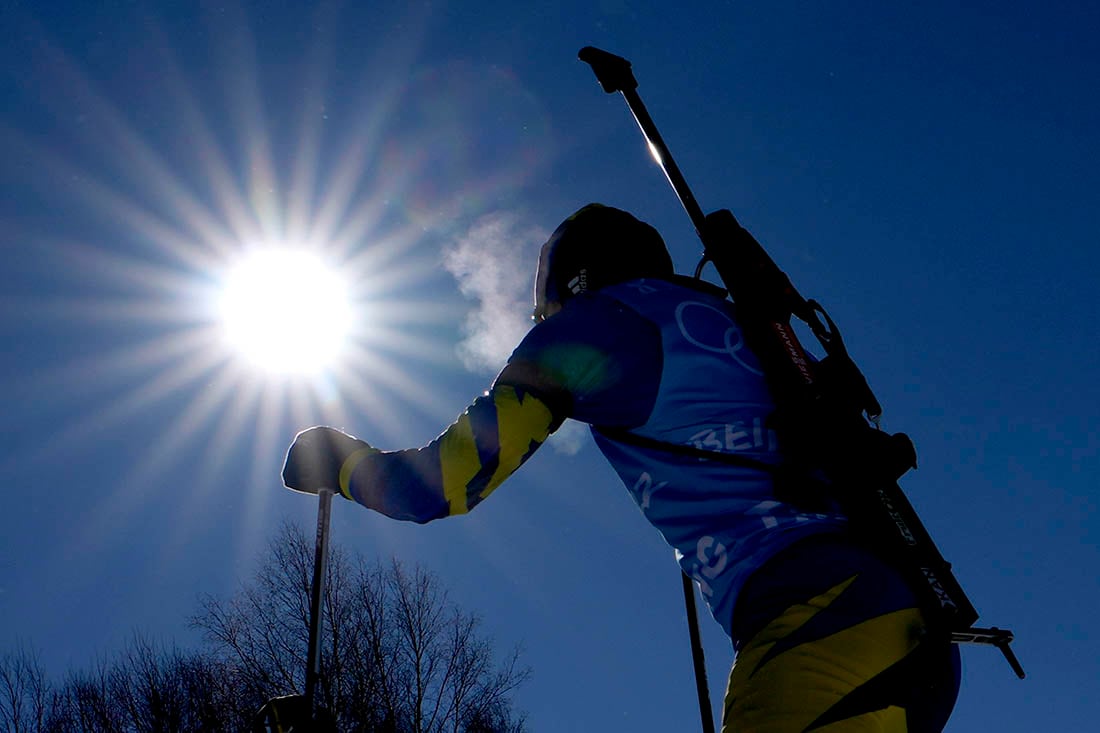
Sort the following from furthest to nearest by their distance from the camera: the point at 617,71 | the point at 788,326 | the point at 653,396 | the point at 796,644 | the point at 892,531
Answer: the point at 617,71 → the point at 788,326 → the point at 653,396 → the point at 892,531 → the point at 796,644

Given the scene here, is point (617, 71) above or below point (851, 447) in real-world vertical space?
above

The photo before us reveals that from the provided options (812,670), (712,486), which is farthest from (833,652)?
(712,486)

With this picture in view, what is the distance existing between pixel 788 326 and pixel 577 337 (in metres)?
0.52

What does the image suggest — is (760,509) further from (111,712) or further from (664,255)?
(111,712)

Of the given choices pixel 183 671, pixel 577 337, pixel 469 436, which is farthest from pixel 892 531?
pixel 183 671

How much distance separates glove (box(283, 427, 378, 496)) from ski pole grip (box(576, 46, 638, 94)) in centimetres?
160

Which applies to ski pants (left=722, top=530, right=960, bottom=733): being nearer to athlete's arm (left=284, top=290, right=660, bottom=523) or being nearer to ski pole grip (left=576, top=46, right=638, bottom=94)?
athlete's arm (left=284, top=290, right=660, bottom=523)

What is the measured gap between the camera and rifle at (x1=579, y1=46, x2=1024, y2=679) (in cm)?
129

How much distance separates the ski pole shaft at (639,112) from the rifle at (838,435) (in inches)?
10.0

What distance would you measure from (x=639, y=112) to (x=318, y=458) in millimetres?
1556

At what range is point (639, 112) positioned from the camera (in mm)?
2562

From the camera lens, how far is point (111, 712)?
18.2 m

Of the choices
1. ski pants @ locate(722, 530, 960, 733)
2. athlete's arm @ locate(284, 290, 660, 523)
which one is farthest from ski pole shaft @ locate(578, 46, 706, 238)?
ski pants @ locate(722, 530, 960, 733)

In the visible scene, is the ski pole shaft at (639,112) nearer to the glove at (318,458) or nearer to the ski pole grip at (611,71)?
Answer: the ski pole grip at (611,71)
